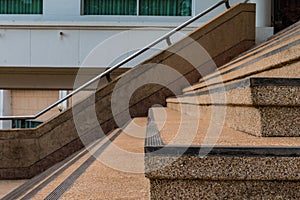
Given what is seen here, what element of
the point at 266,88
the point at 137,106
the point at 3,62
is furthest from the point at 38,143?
the point at 266,88

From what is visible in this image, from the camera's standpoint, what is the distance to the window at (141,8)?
6480 millimetres

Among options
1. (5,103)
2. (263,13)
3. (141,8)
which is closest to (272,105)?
(263,13)

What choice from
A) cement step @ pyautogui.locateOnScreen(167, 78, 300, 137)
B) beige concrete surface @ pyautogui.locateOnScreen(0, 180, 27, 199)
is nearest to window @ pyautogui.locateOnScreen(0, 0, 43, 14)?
beige concrete surface @ pyautogui.locateOnScreen(0, 180, 27, 199)

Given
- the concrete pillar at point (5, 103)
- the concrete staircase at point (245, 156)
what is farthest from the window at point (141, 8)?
the concrete pillar at point (5, 103)

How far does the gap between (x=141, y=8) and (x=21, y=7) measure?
2.17m

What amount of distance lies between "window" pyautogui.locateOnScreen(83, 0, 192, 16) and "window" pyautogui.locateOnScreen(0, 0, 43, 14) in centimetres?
87

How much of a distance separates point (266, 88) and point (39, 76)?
5854mm

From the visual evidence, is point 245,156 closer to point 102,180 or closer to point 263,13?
point 102,180

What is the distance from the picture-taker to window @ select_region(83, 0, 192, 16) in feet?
21.3

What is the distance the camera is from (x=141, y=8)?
6.54 m

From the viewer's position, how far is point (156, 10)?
257 inches

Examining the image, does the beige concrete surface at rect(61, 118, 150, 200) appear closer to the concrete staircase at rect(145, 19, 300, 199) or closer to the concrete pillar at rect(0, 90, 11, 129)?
the concrete staircase at rect(145, 19, 300, 199)

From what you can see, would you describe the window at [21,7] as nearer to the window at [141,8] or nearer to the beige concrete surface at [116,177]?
the window at [141,8]

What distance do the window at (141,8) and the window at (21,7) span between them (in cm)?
87
